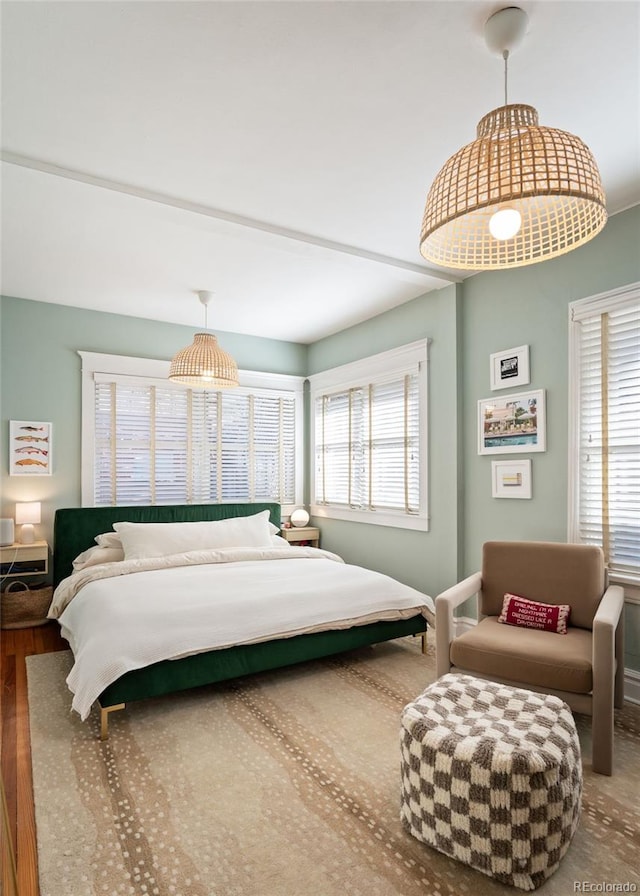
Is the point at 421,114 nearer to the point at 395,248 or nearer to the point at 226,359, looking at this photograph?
the point at 395,248

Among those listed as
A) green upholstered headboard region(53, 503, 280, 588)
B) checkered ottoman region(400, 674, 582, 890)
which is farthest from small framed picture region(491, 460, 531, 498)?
green upholstered headboard region(53, 503, 280, 588)

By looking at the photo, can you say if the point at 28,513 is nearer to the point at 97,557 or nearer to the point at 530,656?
the point at 97,557

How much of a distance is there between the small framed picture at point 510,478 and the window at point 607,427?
34 cm

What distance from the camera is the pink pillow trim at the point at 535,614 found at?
8.98ft

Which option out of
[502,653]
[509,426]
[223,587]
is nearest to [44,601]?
[223,587]

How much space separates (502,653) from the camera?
2.46m

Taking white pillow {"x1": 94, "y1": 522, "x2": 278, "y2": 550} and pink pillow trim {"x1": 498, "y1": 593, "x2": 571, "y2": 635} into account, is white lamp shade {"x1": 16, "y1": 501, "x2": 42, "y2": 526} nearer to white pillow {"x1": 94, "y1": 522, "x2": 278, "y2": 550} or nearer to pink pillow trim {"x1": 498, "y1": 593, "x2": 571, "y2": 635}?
white pillow {"x1": 94, "y1": 522, "x2": 278, "y2": 550}

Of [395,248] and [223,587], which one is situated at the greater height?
[395,248]

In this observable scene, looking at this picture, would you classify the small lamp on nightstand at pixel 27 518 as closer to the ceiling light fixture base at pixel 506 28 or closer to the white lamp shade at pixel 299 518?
the white lamp shade at pixel 299 518

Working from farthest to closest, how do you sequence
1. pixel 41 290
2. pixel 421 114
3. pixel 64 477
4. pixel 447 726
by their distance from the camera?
pixel 64 477 < pixel 41 290 < pixel 421 114 < pixel 447 726

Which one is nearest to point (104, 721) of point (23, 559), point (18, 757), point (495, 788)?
point (18, 757)

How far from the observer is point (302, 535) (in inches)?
223

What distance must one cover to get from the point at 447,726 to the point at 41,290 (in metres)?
4.40

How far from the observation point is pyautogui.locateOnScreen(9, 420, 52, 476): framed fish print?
448cm
